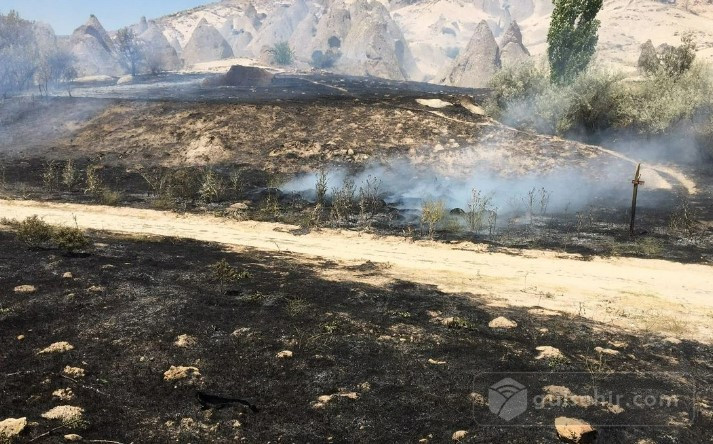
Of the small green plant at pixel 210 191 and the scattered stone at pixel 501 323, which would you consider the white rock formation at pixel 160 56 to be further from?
the scattered stone at pixel 501 323

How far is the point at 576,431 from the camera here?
20.6 ft

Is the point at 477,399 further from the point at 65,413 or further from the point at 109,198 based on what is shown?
the point at 109,198

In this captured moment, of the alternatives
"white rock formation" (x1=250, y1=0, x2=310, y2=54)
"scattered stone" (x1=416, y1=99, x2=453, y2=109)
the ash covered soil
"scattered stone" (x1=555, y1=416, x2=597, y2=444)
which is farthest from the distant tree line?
"white rock formation" (x1=250, y1=0, x2=310, y2=54)

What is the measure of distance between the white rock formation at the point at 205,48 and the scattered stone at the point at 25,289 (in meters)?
→ 130

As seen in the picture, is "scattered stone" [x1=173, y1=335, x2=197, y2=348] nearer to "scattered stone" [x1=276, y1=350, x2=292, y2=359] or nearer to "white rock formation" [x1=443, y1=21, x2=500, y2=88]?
"scattered stone" [x1=276, y1=350, x2=292, y2=359]

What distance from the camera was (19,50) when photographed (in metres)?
61.2

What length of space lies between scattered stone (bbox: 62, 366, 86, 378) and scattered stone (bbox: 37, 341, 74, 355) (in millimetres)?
646

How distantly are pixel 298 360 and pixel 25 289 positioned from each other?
21.6 ft

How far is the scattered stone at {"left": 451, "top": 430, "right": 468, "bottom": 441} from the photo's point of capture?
6.32 metres

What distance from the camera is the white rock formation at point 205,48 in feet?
425

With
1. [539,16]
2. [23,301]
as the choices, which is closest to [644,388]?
[23,301]

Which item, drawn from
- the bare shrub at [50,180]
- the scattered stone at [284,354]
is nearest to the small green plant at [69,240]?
the scattered stone at [284,354]

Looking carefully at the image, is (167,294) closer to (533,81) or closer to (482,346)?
(482,346)

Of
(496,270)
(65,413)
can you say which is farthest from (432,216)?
(65,413)
